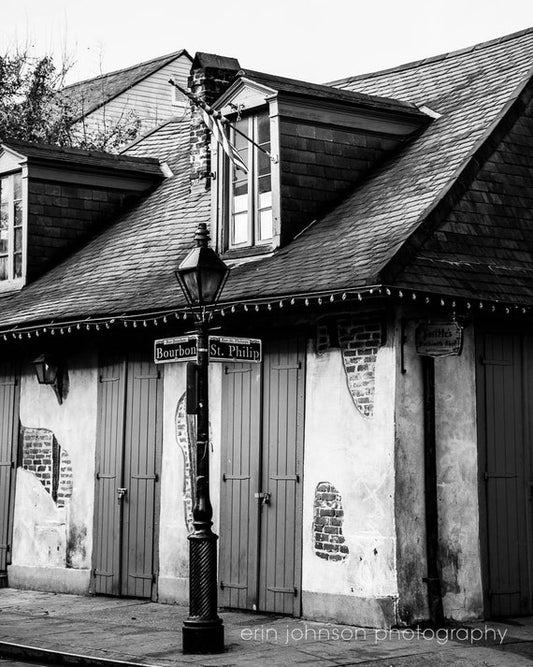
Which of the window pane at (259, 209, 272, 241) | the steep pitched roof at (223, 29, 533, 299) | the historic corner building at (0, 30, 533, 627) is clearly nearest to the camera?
the historic corner building at (0, 30, 533, 627)

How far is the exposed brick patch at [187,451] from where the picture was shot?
1330 cm

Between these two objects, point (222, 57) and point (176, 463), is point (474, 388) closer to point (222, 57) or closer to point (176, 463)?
point (176, 463)

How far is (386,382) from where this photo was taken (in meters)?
11.4

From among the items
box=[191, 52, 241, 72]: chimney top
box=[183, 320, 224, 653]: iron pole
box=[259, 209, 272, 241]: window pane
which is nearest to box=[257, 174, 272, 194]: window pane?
box=[259, 209, 272, 241]: window pane

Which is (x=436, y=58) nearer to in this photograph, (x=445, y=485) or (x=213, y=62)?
(x=213, y=62)

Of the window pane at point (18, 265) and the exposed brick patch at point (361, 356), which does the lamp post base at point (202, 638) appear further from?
the window pane at point (18, 265)

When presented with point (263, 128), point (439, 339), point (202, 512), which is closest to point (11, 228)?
point (263, 128)

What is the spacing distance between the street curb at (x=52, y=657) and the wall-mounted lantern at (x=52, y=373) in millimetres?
4847

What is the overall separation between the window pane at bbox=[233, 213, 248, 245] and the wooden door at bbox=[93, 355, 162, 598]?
1802 millimetres

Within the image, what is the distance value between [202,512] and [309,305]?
239cm

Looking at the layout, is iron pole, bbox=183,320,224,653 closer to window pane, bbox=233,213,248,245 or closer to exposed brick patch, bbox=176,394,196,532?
exposed brick patch, bbox=176,394,196,532

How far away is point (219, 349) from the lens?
10.6m

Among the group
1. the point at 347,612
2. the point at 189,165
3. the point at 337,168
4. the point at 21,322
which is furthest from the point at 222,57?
the point at 347,612

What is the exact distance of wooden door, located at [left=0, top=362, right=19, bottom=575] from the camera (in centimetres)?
1579
